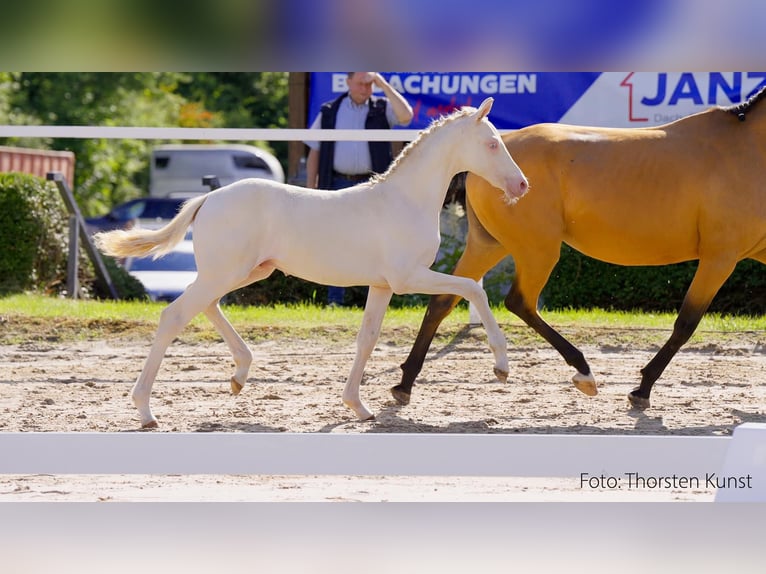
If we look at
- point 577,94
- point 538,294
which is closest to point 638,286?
point 577,94

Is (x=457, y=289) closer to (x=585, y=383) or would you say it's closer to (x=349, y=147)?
(x=585, y=383)

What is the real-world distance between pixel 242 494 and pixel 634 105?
7.27m

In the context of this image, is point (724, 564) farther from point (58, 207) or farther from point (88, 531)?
point (58, 207)

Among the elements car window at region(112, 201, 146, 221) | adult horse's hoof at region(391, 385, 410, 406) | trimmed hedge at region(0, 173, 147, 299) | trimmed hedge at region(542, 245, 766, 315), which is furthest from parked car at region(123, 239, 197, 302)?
car window at region(112, 201, 146, 221)

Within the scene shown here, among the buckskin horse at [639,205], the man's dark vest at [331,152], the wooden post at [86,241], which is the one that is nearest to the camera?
the buckskin horse at [639,205]

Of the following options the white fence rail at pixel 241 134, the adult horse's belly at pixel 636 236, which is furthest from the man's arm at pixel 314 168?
the adult horse's belly at pixel 636 236

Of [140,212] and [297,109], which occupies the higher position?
[297,109]

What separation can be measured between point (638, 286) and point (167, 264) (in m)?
5.40

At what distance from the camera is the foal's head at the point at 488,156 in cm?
534

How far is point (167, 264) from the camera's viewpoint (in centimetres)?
1341

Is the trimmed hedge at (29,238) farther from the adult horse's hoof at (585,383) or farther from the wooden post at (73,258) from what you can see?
the adult horse's hoof at (585,383)

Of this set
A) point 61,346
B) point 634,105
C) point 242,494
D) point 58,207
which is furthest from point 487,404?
point 58,207

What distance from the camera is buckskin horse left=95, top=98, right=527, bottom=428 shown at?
5375 millimetres

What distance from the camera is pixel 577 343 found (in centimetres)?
855
